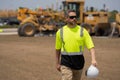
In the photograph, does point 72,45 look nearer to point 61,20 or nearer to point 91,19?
point 61,20

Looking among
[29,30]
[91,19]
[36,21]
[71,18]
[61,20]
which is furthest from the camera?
[91,19]

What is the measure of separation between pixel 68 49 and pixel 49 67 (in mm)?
6832

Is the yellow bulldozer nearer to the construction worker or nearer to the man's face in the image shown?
the construction worker

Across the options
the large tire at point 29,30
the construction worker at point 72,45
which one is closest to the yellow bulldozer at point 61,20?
the large tire at point 29,30

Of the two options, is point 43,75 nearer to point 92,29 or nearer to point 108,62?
point 108,62

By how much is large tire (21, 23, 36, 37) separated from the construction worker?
2730 centimetres

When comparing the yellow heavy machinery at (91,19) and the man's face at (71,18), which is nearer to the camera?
the man's face at (71,18)

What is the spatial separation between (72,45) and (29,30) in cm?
2762

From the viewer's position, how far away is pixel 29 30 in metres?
34.2

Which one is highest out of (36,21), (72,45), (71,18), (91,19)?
(71,18)

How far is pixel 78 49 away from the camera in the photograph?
265 inches

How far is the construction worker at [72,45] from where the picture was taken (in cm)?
666

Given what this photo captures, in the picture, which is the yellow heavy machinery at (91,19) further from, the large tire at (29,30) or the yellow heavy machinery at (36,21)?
the large tire at (29,30)

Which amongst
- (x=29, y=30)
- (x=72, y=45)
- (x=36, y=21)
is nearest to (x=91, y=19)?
(x=36, y=21)
